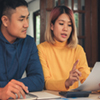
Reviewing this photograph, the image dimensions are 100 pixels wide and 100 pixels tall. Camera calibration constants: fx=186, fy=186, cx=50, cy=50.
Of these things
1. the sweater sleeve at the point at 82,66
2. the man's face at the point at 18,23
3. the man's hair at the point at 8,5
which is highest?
the man's hair at the point at 8,5

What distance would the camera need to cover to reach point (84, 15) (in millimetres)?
2906

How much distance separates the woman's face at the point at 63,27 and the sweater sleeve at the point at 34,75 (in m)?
0.35

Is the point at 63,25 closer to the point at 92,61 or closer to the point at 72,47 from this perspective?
the point at 72,47

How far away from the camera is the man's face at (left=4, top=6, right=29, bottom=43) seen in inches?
52.2

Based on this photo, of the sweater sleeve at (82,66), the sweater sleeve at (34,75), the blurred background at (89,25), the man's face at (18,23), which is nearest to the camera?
the sweater sleeve at (34,75)

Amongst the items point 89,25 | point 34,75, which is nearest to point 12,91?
point 34,75

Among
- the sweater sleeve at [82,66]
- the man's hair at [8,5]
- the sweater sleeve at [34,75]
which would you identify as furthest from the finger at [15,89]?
the sweater sleeve at [82,66]

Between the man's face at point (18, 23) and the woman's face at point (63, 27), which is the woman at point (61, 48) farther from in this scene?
the man's face at point (18, 23)

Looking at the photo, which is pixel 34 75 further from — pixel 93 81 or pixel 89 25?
pixel 89 25

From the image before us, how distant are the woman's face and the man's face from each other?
43 centimetres

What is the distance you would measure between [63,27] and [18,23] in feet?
1.62

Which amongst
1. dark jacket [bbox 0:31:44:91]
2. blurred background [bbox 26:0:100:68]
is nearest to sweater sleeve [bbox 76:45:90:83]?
dark jacket [bbox 0:31:44:91]

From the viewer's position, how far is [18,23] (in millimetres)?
1327

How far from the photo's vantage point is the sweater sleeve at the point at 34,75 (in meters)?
1.21
